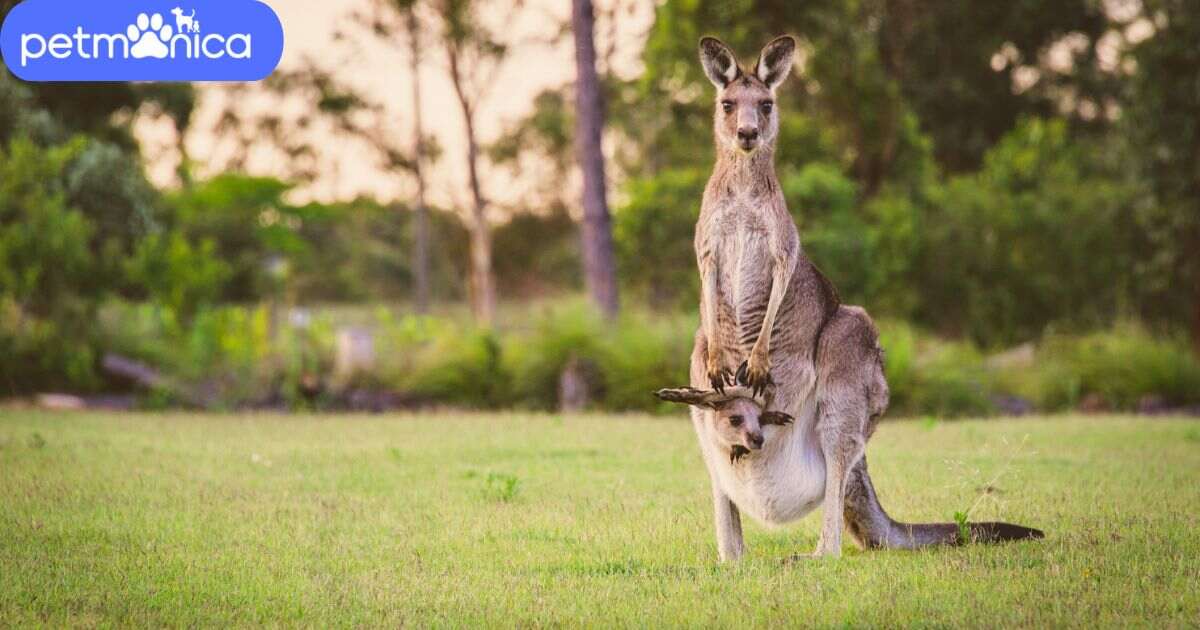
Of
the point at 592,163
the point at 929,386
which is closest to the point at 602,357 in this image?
the point at 592,163

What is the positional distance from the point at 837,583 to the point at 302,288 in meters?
49.6

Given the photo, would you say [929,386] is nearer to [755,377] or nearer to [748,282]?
[748,282]

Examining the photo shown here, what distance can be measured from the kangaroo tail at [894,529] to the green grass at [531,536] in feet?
0.41

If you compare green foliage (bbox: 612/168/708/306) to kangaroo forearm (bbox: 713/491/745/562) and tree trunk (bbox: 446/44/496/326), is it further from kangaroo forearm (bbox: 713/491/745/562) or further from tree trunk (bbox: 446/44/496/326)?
kangaroo forearm (bbox: 713/491/745/562)

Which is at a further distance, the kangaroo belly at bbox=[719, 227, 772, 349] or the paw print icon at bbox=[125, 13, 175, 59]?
the paw print icon at bbox=[125, 13, 175, 59]

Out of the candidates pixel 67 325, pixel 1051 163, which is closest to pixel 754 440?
pixel 67 325

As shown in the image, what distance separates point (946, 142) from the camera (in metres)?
36.9

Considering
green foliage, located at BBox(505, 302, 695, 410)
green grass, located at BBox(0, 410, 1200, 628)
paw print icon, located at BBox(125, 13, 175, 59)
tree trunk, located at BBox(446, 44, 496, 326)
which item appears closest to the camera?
green grass, located at BBox(0, 410, 1200, 628)

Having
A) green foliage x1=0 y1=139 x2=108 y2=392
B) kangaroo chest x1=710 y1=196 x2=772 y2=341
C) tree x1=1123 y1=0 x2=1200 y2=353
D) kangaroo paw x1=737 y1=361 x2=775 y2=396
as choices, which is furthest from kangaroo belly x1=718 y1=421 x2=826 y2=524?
tree x1=1123 y1=0 x2=1200 y2=353

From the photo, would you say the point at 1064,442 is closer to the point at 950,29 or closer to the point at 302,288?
the point at 950,29

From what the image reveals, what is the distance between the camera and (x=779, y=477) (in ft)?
21.8

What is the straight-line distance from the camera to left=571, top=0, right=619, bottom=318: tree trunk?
63.8 feet

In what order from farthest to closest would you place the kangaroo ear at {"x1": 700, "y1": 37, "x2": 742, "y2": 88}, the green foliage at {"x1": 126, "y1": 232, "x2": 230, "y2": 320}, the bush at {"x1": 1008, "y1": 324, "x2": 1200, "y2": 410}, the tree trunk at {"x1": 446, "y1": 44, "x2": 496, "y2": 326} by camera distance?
the tree trunk at {"x1": 446, "y1": 44, "x2": 496, "y2": 326}, the green foliage at {"x1": 126, "y1": 232, "x2": 230, "y2": 320}, the bush at {"x1": 1008, "y1": 324, "x2": 1200, "y2": 410}, the kangaroo ear at {"x1": 700, "y1": 37, "x2": 742, "y2": 88}

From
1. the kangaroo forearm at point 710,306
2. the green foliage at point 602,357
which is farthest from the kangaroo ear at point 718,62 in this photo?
the green foliage at point 602,357
